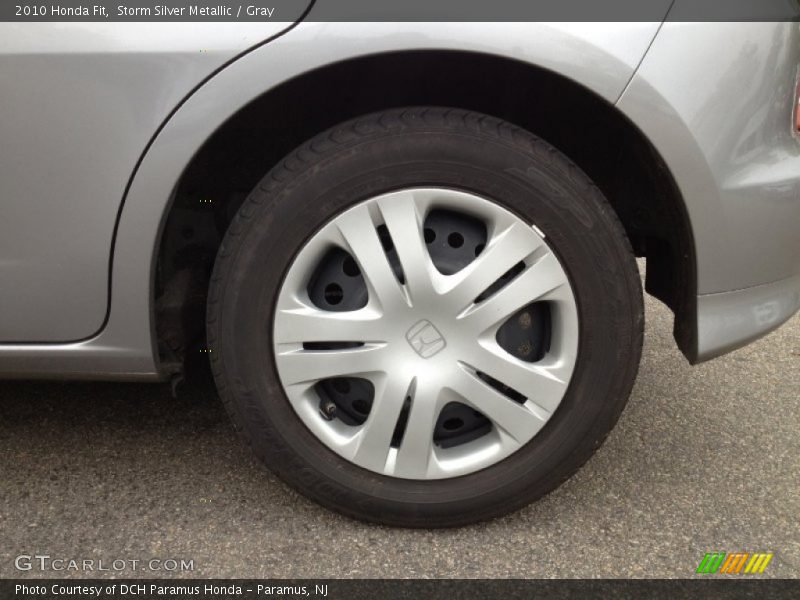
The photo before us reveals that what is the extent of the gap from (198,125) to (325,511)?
936 mm

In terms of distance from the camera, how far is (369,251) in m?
1.59

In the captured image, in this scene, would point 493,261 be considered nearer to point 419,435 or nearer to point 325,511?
point 419,435

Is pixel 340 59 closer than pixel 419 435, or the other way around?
pixel 340 59

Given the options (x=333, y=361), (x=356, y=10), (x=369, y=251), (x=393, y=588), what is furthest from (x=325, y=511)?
(x=356, y=10)

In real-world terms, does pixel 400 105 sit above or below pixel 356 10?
below

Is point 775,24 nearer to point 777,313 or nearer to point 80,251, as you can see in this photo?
point 777,313

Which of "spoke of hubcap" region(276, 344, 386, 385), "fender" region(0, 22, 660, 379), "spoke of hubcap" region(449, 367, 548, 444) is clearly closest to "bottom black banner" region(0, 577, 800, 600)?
"spoke of hubcap" region(449, 367, 548, 444)

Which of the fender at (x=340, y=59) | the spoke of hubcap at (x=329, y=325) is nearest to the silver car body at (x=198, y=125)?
the fender at (x=340, y=59)

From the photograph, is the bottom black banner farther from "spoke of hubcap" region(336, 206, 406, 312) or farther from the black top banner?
the black top banner

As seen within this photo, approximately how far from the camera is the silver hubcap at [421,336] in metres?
1.59

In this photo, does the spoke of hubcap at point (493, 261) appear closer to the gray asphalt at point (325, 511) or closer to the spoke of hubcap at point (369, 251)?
the spoke of hubcap at point (369, 251)

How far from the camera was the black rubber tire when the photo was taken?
1566mm

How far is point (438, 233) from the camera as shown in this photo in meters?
1.66

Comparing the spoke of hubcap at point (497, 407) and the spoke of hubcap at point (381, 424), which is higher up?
the spoke of hubcap at point (497, 407)
